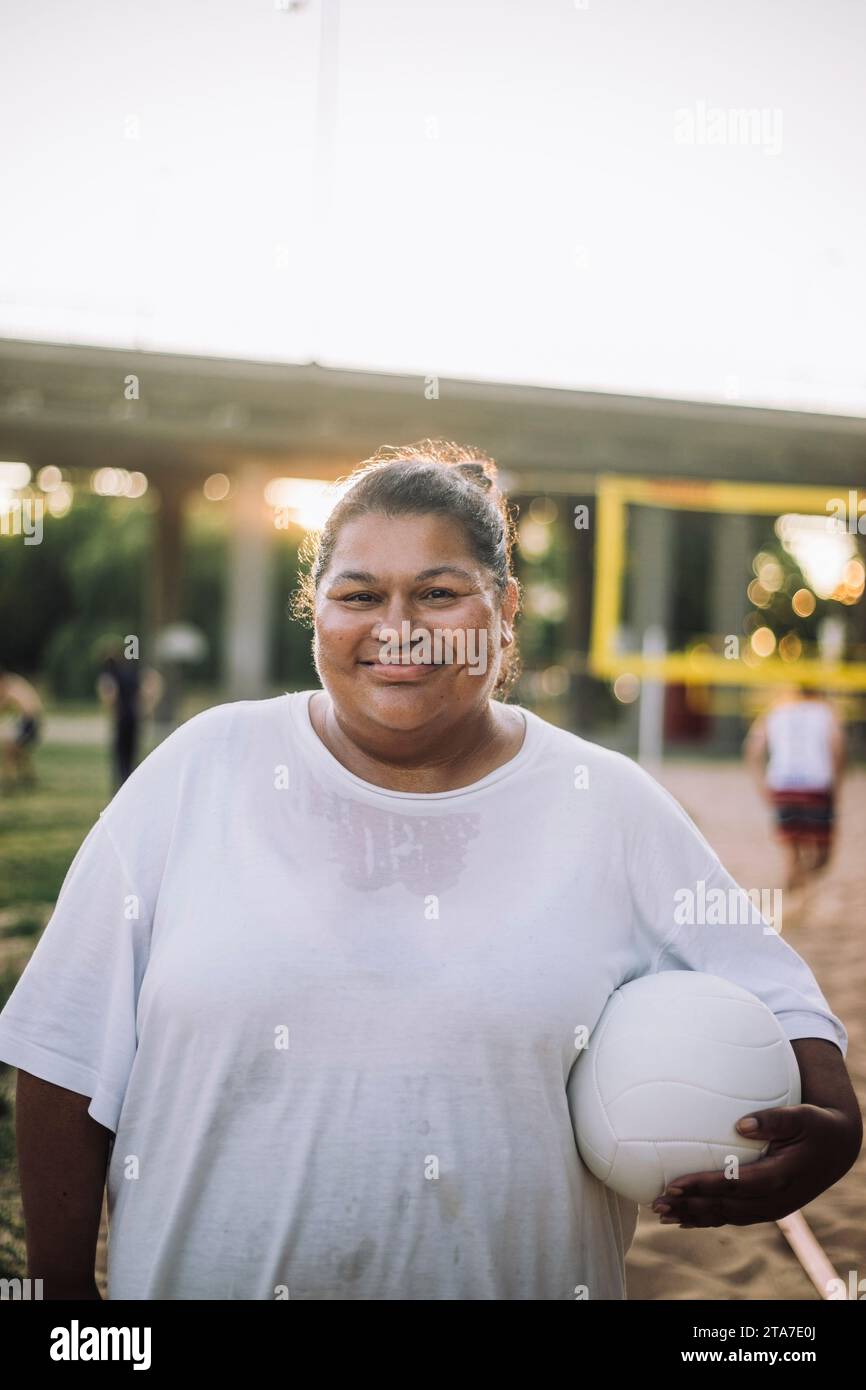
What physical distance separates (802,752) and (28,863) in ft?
18.3

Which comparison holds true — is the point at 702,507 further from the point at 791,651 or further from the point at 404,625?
the point at 404,625

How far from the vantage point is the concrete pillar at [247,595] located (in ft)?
71.2

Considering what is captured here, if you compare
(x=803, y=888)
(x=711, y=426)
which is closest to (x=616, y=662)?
(x=711, y=426)

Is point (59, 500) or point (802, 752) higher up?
point (59, 500)

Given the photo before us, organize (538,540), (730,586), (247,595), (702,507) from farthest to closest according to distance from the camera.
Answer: (538,540) → (730,586) → (702,507) → (247,595)

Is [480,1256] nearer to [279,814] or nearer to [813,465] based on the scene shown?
[279,814]

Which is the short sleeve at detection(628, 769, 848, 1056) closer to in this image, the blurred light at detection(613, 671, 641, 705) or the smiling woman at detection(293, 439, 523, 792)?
the smiling woman at detection(293, 439, 523, 792)

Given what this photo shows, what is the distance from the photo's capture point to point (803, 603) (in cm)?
3759

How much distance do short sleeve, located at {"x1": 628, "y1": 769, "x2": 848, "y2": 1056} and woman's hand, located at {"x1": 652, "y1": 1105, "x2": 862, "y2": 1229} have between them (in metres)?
0.13

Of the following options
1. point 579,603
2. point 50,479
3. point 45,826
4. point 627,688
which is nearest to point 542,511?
point 627,688

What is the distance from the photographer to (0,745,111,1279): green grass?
141 inches

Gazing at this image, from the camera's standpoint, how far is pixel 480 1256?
5.41ft

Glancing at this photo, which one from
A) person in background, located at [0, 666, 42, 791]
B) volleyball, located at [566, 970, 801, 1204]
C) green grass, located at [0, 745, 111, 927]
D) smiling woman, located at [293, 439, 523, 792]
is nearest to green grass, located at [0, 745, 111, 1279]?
green grass, located at [0, 745, 111, 927]

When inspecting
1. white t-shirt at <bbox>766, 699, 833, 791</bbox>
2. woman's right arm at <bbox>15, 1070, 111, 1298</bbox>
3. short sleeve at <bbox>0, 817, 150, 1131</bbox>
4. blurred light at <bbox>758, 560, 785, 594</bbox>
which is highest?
blurred light at <bbox>758, 560, 785, 594</bbox>
